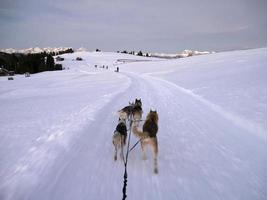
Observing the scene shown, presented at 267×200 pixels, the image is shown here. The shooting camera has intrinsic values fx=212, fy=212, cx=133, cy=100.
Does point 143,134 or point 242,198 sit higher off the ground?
point 143,134

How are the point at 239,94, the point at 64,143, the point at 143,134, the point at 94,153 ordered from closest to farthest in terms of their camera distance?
the point at 143,134
the point at 94,153
the point at 64,143
the point at 239,94

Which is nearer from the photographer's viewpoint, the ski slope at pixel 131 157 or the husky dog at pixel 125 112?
the ski slope at pixel 131 157

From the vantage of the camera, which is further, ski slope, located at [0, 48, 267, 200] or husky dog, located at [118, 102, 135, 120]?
husky dog, located at [118, 102, 135, 120]

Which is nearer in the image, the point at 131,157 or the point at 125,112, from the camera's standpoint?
the point at 131,157

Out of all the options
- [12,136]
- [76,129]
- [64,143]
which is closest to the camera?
[64,143]

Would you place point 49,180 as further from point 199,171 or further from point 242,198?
point 242,198

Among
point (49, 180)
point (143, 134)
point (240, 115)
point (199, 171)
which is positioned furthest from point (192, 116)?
point (49, 180)

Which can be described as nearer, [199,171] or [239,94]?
[199,171]

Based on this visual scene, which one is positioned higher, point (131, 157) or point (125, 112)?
point (125, 112)

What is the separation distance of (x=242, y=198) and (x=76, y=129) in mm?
5456

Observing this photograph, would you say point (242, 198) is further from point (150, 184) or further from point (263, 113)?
point (263, 113)

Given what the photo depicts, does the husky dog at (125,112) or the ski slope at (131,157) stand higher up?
the husky dog at (125,112)

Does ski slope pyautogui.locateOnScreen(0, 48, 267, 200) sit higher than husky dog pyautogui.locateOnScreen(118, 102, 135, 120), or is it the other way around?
husky dog pyautogui.locateOnScreen(118, 102, 135, 120)

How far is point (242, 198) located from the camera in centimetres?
427
